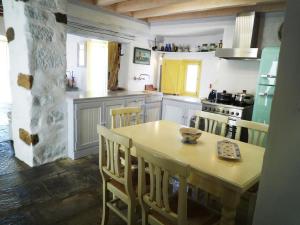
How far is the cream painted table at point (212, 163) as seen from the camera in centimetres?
128

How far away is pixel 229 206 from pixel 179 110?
2.88 m

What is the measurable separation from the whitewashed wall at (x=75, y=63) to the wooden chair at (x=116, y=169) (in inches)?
172

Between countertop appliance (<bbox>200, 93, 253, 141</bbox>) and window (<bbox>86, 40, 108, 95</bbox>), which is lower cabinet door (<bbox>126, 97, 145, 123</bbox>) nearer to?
countertop appliance (<bbox>200, 93, 253, 141</bbox>)

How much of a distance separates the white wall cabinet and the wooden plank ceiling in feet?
5.14

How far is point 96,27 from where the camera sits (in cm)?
358

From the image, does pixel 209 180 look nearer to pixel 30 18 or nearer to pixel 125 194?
pixel 125 194

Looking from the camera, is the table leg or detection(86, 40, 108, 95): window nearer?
the table leg

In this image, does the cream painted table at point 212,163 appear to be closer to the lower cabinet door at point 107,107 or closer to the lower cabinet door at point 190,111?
the lower cabinet door at point 107,107

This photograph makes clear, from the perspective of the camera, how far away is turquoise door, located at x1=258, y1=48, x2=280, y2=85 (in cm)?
280

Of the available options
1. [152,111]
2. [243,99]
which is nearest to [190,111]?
[152,111]

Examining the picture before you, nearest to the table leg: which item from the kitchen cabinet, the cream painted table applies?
the cream painted table

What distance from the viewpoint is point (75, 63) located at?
5941 mm

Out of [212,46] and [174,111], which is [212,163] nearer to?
[174,111]

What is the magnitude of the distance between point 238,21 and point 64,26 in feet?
8.51
